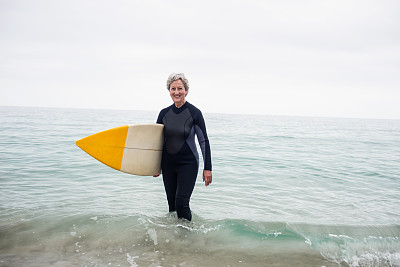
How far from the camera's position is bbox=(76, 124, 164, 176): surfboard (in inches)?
139

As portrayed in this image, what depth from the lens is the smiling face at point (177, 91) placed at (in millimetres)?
3105

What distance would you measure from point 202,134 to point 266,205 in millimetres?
2383

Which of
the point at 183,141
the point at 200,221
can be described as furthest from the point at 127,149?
the point at 200,221

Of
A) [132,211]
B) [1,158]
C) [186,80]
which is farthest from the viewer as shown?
[1,158]

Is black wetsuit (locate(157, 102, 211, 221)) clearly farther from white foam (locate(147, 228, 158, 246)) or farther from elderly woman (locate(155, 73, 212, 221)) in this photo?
white foam (locate(147, 228, 158, 246))

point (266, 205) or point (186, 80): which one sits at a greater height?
point (186, 80)

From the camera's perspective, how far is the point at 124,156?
3.62m

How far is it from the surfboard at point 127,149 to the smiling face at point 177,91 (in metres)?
0.60

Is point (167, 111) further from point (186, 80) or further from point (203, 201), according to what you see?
point (203, 201)

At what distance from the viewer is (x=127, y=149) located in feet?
11.9

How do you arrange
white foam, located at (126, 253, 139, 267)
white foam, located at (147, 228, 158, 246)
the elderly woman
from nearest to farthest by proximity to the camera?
1. white foam, located at (126, 253, 139, 267)
2. the elderly woman
3. white foam, located at (147, 228, 158, 246)

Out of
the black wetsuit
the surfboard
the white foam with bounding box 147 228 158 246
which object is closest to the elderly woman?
the black wetsuit

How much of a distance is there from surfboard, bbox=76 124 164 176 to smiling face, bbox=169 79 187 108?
0.60 m

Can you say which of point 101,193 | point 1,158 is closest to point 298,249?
point 101,193
